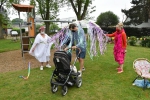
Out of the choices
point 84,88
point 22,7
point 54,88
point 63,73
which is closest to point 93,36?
point 84,88

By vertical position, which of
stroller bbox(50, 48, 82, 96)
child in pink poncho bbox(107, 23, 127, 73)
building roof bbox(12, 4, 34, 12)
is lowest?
stroller bbox(50, 48, 82, 96)

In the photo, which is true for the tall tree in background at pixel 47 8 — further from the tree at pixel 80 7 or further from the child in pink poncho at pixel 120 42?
the child in pink poncho at pixel 120 42

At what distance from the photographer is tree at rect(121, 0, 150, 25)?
35781mm

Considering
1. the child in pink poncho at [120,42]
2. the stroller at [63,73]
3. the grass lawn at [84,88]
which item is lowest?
the grass lawn at [84,88]

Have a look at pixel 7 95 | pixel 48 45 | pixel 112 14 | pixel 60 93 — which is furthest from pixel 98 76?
pixel 112 14

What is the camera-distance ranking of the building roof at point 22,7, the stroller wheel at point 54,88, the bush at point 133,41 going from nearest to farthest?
the stroller wheel at point 54,88 → the building roof at point 22,7 → the bush at point 133,41

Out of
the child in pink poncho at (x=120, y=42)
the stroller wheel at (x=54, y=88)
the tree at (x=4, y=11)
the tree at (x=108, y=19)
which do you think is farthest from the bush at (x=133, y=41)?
the tree at (x=108, y=19)

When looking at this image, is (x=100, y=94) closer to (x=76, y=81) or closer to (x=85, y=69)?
(x=76, y=81)

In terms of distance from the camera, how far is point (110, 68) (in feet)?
23.1

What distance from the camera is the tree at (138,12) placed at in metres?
35.8

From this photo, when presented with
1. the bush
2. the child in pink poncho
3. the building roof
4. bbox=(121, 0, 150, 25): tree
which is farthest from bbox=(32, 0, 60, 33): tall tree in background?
bbox=(121, 0, 150, 25): tree

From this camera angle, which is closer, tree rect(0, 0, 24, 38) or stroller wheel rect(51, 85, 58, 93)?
stroller wheel rect(51, 85, 58, 93)

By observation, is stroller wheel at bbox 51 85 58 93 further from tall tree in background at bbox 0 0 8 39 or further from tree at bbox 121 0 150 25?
tree at bbox 121 0 150 25

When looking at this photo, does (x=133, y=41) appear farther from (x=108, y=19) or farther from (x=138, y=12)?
(x=108, y=19)
